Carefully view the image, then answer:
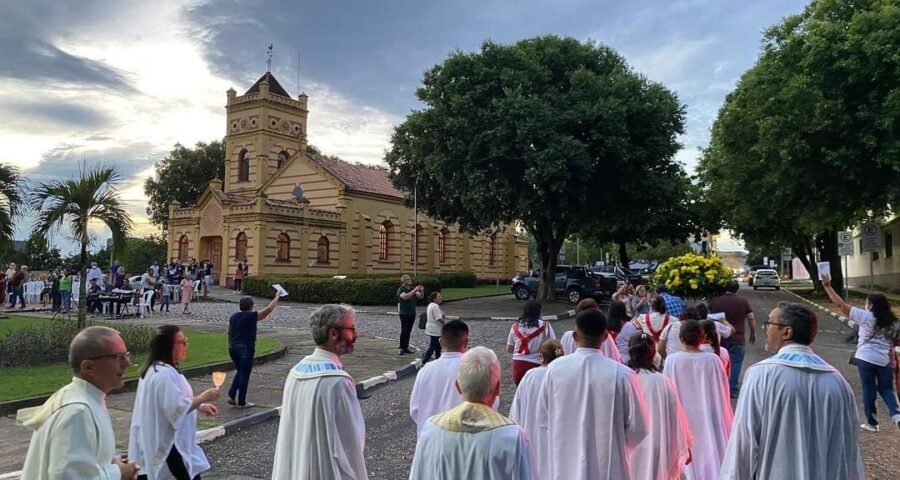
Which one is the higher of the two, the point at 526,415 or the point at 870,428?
the point at 526,415

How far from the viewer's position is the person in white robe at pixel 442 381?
4730 mm

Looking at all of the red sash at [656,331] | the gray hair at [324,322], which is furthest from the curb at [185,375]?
the red sash at [656,331]

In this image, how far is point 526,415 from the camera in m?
4.76

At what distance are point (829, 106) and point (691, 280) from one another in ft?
34.4

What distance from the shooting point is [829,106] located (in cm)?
1836

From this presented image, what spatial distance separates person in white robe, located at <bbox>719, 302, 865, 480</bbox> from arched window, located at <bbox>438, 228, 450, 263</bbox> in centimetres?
4388

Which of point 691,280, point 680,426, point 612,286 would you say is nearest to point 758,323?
point 612,286

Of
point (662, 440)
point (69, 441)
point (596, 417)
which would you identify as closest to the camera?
point (69, 441)

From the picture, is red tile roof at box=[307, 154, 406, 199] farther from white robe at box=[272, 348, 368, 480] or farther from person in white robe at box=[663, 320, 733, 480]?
white robe at box=[272, 348, 368, 480]

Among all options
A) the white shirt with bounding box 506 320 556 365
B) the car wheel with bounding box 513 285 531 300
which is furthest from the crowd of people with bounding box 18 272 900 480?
the car wheel with bounding box 513 285 531 300

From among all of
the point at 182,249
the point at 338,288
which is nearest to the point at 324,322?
the point at 338,288

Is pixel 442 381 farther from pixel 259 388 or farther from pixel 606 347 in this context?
pixel 259 388

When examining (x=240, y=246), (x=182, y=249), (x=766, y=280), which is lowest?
(x=766, y=280)

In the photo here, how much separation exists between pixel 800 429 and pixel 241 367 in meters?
7.45
